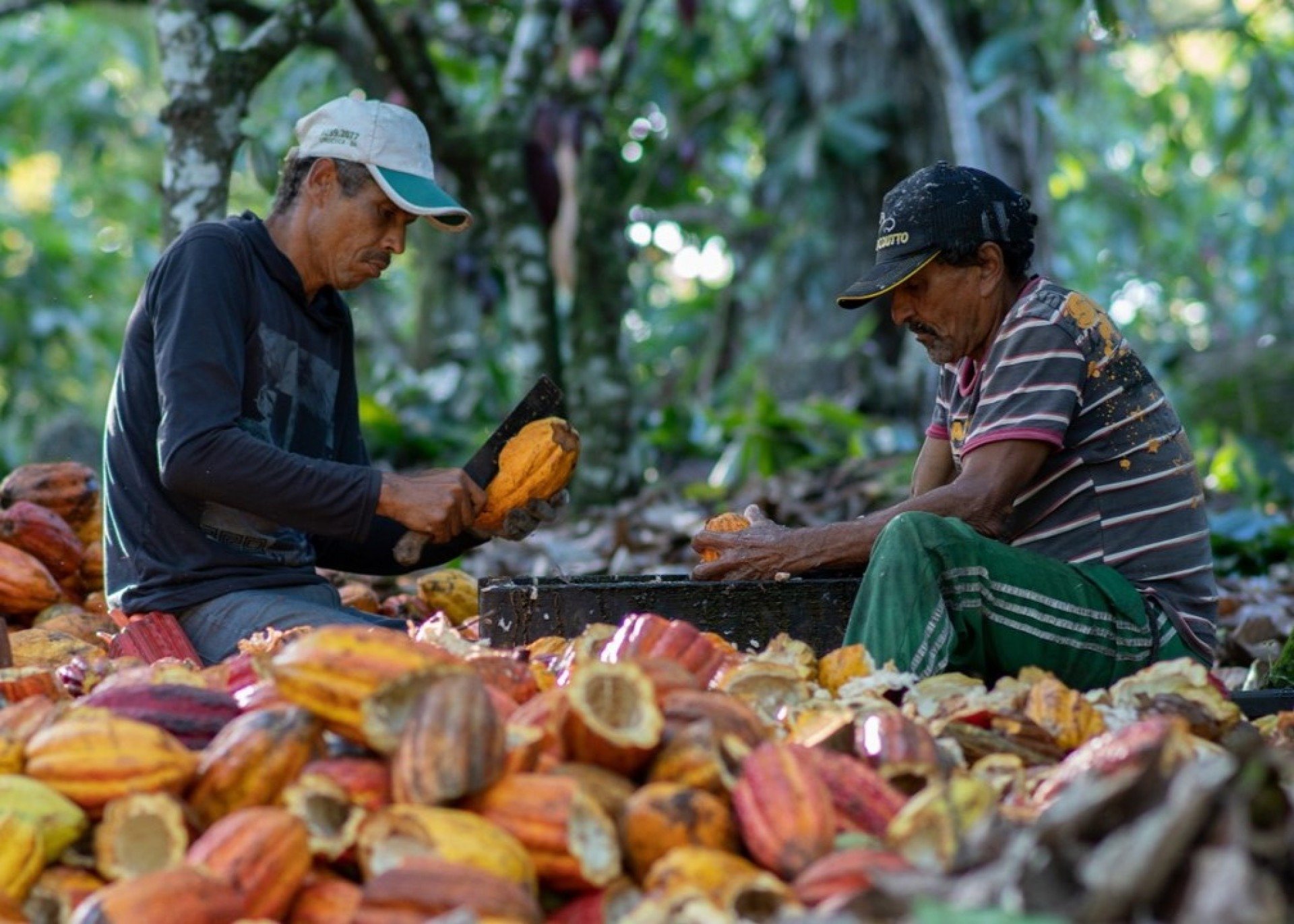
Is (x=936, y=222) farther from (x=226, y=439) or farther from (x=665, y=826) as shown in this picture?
(x=665, y=826)

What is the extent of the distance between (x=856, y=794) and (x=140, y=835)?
32.6 inches

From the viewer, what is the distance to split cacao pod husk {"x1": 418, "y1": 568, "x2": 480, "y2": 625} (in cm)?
417

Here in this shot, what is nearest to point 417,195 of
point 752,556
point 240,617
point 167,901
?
point 240,617

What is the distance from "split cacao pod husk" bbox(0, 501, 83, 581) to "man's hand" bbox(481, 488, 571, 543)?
4.21 ft

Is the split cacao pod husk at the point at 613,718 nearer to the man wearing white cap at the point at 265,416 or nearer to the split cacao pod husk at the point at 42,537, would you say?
the man wearing white cap at the point at 265,416

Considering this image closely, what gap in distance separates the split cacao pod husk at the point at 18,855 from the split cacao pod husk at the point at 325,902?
304 millimetres

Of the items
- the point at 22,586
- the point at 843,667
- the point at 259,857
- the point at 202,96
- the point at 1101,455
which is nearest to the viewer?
the point at 259,857

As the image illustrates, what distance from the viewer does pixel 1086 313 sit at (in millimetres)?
3227

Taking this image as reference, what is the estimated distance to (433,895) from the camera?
64.3 inches

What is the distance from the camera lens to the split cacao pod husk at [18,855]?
5.89 ft

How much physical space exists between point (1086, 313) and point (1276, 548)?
2878mm

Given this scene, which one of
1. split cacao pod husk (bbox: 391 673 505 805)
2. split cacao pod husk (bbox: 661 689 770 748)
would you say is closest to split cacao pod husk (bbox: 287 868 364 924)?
split cacao pod husk (bbox: 391 673 505 805)

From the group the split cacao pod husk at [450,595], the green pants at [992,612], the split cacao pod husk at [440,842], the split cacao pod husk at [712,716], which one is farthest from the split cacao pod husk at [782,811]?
the split cacao pod husk at [450,595]

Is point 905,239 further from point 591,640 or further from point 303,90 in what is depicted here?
point 303,90
